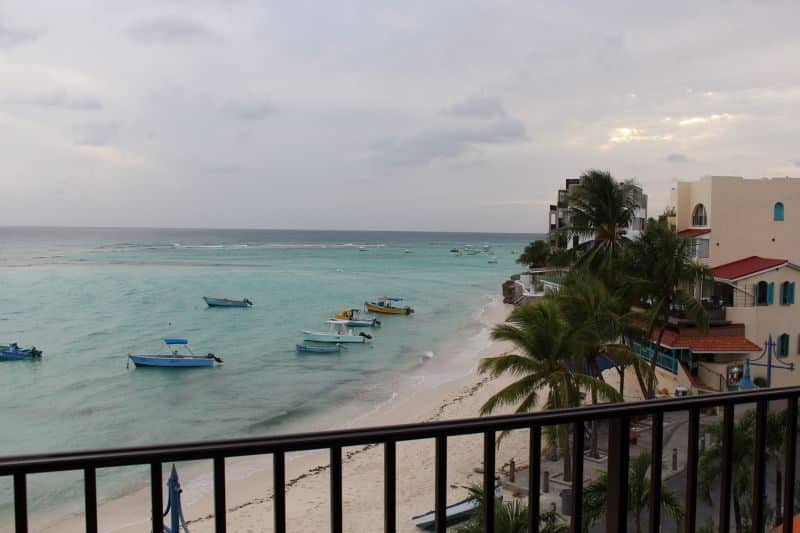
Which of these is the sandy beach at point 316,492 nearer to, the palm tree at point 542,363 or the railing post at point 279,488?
the palm tree at point 542,363

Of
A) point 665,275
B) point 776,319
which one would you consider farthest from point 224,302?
point 776,319

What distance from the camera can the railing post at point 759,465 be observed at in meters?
2.54

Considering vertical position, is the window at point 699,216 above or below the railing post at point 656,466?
above

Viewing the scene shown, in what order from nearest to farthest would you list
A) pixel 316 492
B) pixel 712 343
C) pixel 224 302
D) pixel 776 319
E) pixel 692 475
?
pixel 692 475 < pixel 316 492 < pixel 712 343 < pixel 776 319 < pixel 224 302

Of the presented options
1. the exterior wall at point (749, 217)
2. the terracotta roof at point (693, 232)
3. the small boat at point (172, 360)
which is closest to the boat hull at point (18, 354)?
the small boat at point (172, 360)

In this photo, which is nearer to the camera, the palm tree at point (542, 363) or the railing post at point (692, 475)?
the railing post at point (692, 475)

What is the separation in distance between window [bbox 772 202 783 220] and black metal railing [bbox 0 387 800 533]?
24558 millimetres

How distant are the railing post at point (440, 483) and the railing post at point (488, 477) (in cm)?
13

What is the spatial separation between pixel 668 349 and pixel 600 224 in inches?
218

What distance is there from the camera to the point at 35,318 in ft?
166

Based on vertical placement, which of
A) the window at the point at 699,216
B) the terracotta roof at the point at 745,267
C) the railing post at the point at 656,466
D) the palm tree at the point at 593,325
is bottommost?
the palm tree at the point at 593,325

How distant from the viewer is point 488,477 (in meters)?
1.99

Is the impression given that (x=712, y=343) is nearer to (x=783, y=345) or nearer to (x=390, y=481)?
(x=783, y=345)

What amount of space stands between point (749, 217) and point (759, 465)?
24199 millimetres
